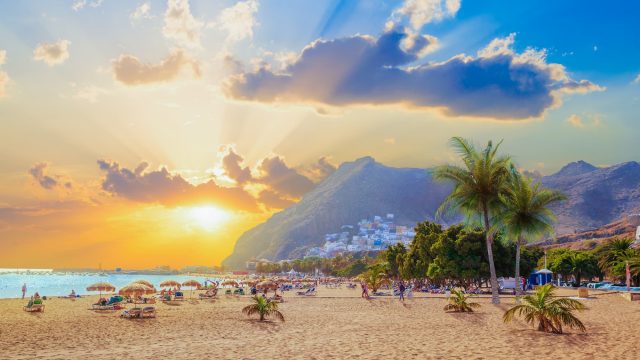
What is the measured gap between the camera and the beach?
599 inches

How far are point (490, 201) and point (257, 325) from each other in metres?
20.1

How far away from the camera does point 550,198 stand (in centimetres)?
3616

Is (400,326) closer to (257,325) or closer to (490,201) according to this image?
(257,325)

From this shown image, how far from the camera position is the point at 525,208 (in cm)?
3628

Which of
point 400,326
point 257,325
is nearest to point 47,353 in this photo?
point 257,325

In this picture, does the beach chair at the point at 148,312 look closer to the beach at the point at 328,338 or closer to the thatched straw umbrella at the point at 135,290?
the beach at the point at 328,338

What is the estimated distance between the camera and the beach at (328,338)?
15.2 meters

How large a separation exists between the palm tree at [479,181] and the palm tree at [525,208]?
2.41ft

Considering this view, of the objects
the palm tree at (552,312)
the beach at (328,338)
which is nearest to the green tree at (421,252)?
the beach at (328,338)

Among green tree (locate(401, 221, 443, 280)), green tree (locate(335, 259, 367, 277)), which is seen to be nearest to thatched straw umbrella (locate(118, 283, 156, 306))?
green tree (locate(401, 221, 443, 280))

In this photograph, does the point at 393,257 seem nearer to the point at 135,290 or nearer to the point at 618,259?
the point at 618,259

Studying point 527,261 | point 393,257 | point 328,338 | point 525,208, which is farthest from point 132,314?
point 393,257

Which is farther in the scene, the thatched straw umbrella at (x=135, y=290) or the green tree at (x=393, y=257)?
the green tree at (x=393, y=257)

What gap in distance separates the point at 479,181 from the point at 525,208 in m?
3.73
